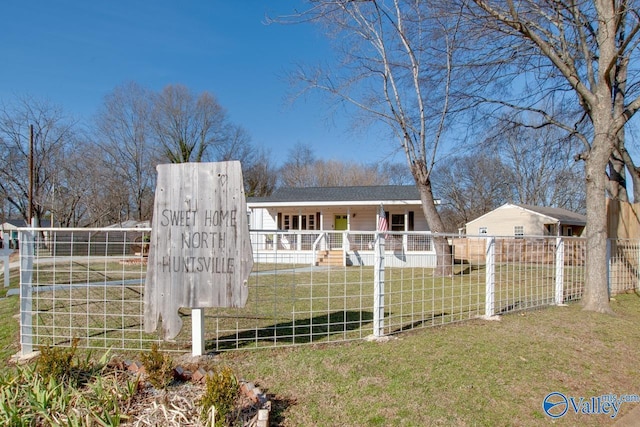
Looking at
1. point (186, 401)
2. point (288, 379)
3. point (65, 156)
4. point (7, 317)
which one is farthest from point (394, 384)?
point (65, 156)

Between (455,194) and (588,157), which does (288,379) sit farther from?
(455,194)

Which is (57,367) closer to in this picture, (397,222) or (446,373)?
(446,373)

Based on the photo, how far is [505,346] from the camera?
4.14 m

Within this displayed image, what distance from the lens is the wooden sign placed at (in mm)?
3592

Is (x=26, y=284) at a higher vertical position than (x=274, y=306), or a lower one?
higher

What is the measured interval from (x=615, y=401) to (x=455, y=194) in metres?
37.1

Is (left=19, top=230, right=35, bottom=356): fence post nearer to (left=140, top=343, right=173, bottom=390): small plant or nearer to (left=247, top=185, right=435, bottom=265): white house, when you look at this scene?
(left=140, top=343, right=173, bottom=390): small plant

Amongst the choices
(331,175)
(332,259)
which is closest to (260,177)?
(331,175)

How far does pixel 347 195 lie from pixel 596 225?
12956 millimetres

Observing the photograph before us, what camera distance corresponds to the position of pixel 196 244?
3627 millimetres

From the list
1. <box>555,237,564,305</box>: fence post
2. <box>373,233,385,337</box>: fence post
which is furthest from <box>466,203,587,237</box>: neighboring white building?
<box>373,233,385,337</box>: fence post

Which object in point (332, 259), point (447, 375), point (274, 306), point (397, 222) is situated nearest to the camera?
point (447, 375)

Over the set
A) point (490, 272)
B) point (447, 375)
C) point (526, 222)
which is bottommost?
point (447, 375)

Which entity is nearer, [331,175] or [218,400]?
[218,400]
